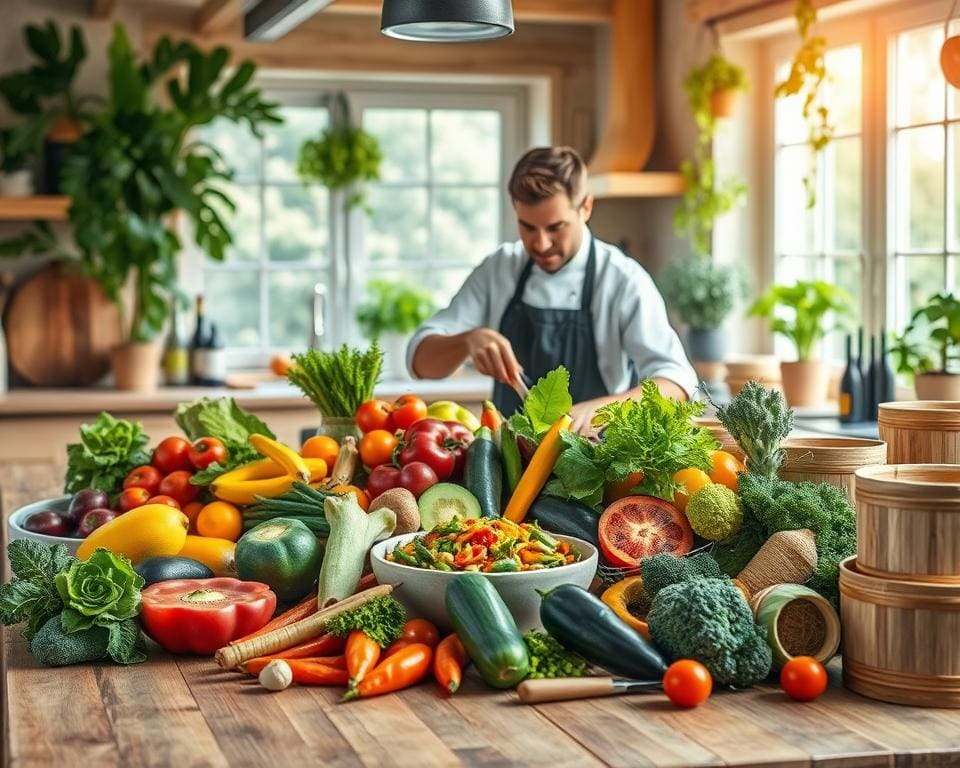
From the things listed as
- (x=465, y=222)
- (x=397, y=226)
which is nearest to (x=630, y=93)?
(x=465, y=222)

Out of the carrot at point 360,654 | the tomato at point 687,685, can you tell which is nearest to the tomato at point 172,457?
the carrot at point 360,654

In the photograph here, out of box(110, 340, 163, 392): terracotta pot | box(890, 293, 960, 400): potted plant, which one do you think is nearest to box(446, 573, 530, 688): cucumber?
box(890, 293, 960, 400): potted plant

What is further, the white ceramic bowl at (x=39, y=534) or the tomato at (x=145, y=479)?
the tomato at (x=145, y=479)

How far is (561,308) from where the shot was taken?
3707 mm

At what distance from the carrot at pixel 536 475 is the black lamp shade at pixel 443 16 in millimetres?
829

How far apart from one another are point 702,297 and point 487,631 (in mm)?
3716

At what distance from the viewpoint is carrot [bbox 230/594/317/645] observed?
194 centimetres

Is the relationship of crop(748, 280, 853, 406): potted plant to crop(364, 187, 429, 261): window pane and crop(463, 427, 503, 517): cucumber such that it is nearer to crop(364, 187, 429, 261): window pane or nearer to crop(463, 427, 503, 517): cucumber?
crop(364, 187, 429, 261): window pane

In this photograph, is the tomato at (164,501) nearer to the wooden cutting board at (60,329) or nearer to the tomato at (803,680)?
the tomato at (803,680)

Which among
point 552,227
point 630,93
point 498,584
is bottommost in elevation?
point 498,584

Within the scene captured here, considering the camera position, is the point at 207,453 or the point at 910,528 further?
the point at 207,453

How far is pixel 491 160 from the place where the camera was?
6.34 meters

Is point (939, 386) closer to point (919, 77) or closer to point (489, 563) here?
point (919, 77)

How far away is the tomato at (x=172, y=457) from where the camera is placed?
2.51m
